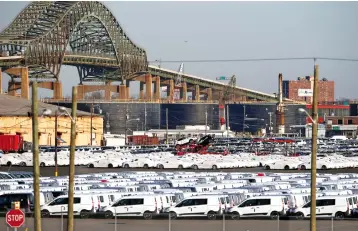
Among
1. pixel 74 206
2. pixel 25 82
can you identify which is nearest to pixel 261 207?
pixel 74 206

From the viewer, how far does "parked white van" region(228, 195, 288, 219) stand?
45375mm

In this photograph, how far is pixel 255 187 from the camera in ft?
181

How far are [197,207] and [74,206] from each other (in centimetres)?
610

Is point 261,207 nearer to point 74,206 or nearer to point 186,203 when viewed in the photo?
point 186,203

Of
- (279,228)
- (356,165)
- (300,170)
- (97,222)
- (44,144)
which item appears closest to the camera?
(279,228)

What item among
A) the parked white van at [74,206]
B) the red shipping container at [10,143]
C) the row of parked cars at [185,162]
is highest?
the parked white van at [74,206]

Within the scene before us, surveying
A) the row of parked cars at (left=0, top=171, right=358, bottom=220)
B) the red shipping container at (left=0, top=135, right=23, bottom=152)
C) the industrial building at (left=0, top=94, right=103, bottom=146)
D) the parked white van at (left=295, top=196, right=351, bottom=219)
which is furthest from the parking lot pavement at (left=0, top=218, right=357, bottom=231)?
the industrial building at (left=0, top=94, right=103, bottom=146)

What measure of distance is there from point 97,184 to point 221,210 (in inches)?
504

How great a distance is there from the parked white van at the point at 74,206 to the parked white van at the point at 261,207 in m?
6.94

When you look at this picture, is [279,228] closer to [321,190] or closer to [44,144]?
[321,190]

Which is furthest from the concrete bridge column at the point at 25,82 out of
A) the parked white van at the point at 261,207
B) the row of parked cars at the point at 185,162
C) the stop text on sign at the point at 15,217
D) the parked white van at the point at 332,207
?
the stop text on sign at the point at 15,217

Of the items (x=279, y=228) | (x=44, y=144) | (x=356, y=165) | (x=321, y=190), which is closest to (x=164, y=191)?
(x=321, y=190)

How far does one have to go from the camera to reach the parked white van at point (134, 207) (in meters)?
45.6

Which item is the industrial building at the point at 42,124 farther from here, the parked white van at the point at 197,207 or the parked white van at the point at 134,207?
the parked white van at the point at 197,207
